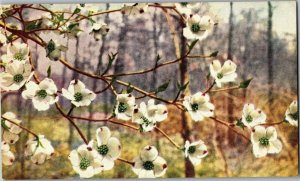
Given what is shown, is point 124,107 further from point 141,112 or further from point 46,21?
point 46,21

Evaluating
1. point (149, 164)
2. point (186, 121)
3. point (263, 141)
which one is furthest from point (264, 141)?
point (149, 164)

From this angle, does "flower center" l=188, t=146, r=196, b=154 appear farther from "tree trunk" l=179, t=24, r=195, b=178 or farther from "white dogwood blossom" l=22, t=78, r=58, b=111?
"white dogwood blossom" l=22, t=78, r=58, b=111

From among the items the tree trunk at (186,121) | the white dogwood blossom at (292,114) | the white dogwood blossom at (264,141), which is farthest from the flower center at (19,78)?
the white dogwood blossom at (292,114)

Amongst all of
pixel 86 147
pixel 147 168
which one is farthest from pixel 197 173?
pixel 86 147

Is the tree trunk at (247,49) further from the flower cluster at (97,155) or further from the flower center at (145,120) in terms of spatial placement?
the flower cluster at (97,155)

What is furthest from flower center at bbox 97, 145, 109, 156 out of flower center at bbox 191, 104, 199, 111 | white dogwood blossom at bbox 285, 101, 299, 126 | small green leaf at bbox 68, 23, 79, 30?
white dogwood blossom at bbox 285, 101, 299, 126

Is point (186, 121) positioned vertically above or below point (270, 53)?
below

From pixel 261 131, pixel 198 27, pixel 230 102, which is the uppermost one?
pixel 198 27

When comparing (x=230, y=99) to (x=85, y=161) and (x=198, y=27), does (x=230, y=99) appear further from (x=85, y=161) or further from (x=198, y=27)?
(x=85, y=161)
